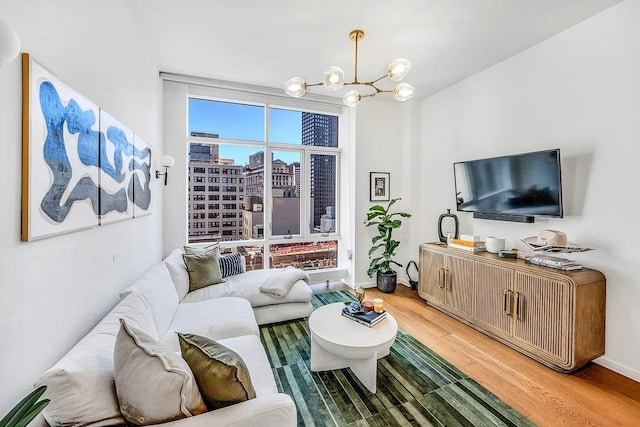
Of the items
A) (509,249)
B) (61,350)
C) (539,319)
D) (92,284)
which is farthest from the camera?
(509,249)

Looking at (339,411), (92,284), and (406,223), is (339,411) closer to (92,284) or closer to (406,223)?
(92,284)

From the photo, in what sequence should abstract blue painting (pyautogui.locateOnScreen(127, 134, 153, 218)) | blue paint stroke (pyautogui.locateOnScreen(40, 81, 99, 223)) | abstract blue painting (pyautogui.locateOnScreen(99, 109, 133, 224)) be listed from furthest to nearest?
abstract blue painting (pyautogui.locateOnScreen(127, 134, 153, 218))
abstract blue painting (pyautogui.locateOnScreen(99, 109, 133, 224))
blue paint stroke (pyautogui.locateOnScreen(40, 81, 99, 223))

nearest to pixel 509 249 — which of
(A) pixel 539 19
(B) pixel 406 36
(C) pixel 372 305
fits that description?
(C) pixel 372 305

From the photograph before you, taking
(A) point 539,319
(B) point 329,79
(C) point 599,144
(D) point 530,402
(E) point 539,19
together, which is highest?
(E) point 539,19

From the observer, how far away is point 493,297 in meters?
2.82

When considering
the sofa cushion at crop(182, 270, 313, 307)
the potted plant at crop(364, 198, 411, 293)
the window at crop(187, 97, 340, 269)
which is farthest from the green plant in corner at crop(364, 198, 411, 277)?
the sofa cushion at crop(182, 270, 313, 307)

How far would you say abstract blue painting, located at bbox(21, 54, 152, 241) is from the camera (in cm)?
113

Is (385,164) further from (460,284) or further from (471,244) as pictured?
(460,284)

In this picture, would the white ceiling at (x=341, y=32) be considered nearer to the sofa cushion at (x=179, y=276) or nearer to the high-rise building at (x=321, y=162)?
the high-rise building at (x=321, y=162)

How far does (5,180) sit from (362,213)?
3.82 m

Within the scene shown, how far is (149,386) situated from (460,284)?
123 inches

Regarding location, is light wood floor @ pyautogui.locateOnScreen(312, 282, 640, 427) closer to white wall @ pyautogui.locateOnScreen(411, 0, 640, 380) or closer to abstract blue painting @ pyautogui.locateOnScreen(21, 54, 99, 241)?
white wall @ pyautogui.locateOnScreen(411, 0, 640, 380)

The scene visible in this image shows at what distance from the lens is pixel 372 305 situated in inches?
94.2

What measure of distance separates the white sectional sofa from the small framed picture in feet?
6.51
